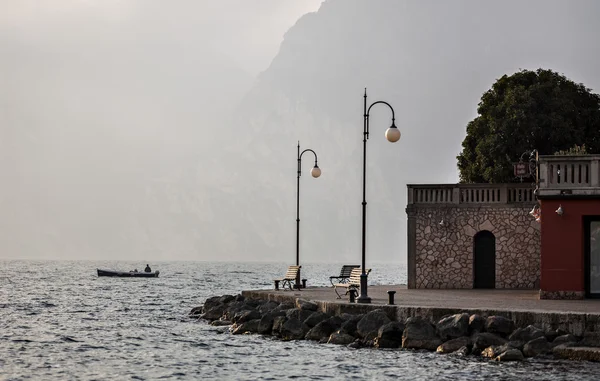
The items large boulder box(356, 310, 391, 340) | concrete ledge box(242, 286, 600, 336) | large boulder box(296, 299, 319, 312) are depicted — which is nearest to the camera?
concrete ledge box(242, 286, 600, 336)

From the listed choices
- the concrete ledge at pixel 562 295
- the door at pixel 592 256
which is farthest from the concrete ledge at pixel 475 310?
the door at pixel 592 256

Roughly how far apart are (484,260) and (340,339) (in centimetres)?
1442

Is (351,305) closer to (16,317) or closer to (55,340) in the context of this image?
(55,340)

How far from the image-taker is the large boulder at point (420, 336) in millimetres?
25406

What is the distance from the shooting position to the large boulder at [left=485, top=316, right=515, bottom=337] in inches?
977

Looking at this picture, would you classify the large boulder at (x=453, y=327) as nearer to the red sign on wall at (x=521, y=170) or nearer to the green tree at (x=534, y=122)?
the red sign on wall at (x=521, y=170)

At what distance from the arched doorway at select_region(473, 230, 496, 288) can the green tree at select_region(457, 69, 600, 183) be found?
39.5 feet

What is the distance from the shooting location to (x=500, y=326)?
977 inches

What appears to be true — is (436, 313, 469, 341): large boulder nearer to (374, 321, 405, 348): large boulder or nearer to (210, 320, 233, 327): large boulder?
(374, 321, 405, 348): large boulder

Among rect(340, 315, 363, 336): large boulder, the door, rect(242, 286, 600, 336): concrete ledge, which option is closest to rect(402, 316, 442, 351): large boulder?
rect(242, 286, 600, 336): concrete ledge

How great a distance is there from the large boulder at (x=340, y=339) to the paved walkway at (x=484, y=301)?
2.04m

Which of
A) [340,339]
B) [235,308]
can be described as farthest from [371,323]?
[235,308]

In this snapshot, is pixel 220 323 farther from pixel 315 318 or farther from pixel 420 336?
pixel 420 336

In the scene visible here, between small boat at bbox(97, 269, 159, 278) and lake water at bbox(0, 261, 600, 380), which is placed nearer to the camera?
lake water at bbox(0, 261, 600, 380)
